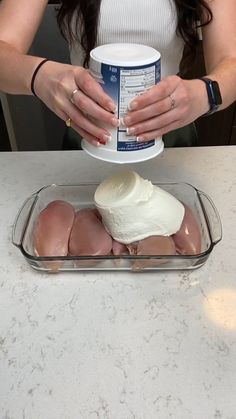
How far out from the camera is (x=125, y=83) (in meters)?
0.46

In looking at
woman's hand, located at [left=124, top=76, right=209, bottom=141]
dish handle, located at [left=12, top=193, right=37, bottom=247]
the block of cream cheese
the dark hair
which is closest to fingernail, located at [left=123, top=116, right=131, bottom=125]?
woman's hand, located at [left=124, top=76, right=209, bottom=141]

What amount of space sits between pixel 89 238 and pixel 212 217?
0.66ft

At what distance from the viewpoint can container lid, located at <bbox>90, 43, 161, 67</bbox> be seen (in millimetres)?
451

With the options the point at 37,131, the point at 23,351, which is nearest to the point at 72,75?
the point at 23,351

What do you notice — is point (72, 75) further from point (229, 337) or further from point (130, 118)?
point (229, 337)

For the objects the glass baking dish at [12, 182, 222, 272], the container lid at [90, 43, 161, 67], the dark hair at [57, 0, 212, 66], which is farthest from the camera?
the dark hair at [57, 0, 212, 66]

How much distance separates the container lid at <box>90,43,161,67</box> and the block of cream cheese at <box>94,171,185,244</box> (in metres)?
0.19

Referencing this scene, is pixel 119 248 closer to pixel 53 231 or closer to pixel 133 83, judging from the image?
pixel 53 231

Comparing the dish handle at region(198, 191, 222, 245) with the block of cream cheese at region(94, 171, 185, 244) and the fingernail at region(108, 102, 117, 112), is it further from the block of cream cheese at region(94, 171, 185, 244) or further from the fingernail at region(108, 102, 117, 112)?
the fingernail at region(108, 102, 117, 112)

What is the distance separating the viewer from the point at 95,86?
48 cm

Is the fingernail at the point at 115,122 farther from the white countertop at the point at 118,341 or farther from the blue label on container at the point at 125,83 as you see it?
the white countertop at the point at 118,341

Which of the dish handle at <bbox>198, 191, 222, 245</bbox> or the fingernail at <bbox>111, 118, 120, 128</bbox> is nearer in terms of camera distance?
the fingernail at <bbox>111, 118, 120, 128</bbox>

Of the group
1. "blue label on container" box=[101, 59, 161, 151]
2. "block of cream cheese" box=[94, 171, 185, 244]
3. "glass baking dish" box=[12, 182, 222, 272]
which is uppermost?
"blue label on container" box=[101, 59, 161, 151]

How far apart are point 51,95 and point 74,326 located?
0.31m
